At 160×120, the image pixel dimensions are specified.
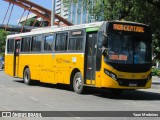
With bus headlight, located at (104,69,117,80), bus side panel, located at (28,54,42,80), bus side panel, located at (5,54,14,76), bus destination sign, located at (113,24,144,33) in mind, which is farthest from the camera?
bus side panel, located at (5,54,14,76)

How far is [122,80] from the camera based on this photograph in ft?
55.1

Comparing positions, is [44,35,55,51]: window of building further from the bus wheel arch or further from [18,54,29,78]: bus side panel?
the bus wheel arch

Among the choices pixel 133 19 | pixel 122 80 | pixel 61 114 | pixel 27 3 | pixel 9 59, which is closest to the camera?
pixel 61 114

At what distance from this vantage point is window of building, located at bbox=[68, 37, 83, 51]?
1855cm

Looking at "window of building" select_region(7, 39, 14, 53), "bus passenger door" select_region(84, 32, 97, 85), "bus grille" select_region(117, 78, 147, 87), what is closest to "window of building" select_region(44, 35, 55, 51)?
"bus passenger door" select_region(84, 32, 97, 85)

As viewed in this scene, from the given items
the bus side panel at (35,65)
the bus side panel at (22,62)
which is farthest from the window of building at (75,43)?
the bus side panel at (22,62)

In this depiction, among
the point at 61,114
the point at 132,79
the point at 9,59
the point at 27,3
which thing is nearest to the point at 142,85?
the point at 132,79

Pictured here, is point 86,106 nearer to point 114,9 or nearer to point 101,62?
point 101,62

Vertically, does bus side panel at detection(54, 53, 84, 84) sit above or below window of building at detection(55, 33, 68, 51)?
below

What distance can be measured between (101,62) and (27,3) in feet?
286

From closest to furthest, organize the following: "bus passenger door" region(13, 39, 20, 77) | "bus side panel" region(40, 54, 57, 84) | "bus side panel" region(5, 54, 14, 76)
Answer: "bus side panel" region(40, 54, 57, 84) < "bus passenger door" region(13, 39, 20, 77) < "bus side panel" region(5, 54, 14, 76)

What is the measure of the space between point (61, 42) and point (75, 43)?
148 cm

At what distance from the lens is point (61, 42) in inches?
800

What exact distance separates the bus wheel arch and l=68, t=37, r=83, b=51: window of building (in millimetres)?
947
